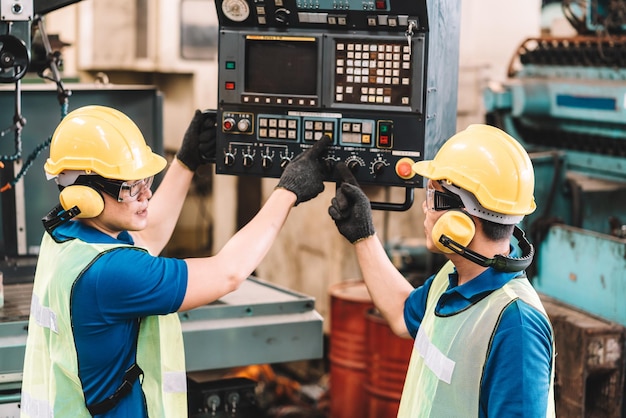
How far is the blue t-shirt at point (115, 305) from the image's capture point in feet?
7.17

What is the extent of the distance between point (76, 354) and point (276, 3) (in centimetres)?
102

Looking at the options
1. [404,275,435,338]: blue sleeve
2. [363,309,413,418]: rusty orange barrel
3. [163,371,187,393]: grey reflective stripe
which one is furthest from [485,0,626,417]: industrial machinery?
[163,371,187,393]: grey reflective stripe

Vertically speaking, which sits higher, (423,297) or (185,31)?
(185,31)

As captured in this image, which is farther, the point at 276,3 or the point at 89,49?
the point at 89,49

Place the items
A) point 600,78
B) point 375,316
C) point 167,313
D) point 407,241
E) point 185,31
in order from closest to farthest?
1. point 167,313
2. point 600,78
3. point 375,316
4. point 407,241
5. point 185,31

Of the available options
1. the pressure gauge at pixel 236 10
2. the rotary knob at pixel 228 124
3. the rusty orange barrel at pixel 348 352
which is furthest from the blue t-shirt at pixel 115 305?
the rusty orange barrel at pixel 348 352

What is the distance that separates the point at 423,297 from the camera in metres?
2.41

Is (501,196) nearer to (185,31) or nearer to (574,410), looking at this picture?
(574,410)

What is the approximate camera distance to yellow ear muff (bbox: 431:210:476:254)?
2.09m

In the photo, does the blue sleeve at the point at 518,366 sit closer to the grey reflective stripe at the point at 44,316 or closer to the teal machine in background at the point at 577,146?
the grey reflective stripe at the point at 44,316

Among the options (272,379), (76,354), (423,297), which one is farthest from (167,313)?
(272,379)

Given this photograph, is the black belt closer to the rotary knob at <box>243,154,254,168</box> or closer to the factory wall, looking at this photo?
the rotary knob at <box>243,154,254,168</box>

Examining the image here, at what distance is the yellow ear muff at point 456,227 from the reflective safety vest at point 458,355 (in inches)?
5.4

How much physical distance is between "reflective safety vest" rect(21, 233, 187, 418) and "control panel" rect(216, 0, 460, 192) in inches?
20.0
